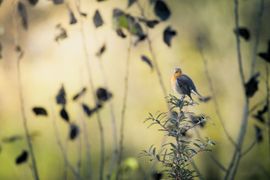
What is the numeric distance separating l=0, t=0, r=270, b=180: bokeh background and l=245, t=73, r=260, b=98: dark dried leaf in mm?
30

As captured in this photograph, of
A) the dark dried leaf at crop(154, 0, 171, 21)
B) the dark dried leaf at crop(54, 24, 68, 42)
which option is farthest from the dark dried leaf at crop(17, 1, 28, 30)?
the dark dried leaf at crop(154, 0, 171, 21)

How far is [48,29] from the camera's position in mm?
2295

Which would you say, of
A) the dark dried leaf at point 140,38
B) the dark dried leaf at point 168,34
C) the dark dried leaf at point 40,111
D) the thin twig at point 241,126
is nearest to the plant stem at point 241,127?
the thin twig at point 241,126

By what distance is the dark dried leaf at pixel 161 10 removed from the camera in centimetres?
226

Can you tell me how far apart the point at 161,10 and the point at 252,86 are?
1.53 feet

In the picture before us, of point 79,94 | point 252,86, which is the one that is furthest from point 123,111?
point 252,86

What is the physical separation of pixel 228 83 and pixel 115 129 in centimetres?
49

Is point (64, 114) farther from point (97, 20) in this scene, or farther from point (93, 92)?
point (97, 20)

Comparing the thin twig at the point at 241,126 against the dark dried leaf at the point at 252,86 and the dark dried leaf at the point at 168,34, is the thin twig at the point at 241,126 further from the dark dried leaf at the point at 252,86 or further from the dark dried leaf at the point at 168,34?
the dark dried leaf at the point at 168,34

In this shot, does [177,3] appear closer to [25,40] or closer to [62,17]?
[62,17]

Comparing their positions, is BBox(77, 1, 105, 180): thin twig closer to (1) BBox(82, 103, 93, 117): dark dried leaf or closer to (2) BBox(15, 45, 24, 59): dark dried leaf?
(1) BBox(82, 103, 93, 117): dark dried leaf

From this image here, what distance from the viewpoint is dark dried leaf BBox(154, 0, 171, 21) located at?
2258 millimetres

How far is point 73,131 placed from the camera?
2.34 metres

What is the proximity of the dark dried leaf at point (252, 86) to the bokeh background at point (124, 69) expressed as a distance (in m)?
0.03
